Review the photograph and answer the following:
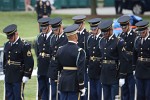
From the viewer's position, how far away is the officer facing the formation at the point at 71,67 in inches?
404

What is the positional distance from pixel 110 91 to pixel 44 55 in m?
1.79

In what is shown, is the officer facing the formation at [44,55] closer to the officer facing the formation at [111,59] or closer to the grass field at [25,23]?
the officer facing the formation at [111,59]

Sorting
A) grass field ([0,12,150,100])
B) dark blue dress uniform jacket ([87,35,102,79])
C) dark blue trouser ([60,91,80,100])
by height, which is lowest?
grass field ([0,12,150,100])

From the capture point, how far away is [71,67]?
10359mm

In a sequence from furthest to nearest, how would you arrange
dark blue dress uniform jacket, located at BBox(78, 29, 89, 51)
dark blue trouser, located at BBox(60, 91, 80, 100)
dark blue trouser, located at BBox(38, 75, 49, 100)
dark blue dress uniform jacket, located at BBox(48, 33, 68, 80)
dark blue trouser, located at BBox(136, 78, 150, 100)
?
1. dark blue dress uniform jacket, located at BBox(78, 29, 89, 51)
2. dark blue trouser, located at BBox(38, 75, 49, 100)
3. dark blue dress uniform jacket, located at BBox(48, 33, 68, 80)
4. dark blue trouser, located at BBox(136, 78, 150, 100)
5. dark blue trouser, located at BBox(60, 91, 80, 100)

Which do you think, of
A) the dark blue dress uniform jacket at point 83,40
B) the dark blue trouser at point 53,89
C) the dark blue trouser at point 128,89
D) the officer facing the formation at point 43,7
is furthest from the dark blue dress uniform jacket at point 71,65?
the officer facing the formation at point 43,7

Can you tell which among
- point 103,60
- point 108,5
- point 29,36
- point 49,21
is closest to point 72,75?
point 103,60

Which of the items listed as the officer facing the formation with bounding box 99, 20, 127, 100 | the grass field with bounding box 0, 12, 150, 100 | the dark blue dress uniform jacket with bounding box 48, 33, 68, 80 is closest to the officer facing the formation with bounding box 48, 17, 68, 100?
the dark blue dress uniform jacket with bounding box 48, 33, 68, 80

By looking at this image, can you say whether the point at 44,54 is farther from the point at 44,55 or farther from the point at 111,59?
the point at 111,59

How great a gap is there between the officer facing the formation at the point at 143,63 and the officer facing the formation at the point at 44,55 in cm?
199

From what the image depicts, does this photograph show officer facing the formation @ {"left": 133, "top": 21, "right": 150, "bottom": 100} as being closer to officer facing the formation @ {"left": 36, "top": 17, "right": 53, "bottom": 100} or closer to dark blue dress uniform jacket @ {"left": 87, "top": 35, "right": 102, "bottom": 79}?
dark blue dress uniform jacket @ {"left": 87, "top": 35, "right": 102, "bottom": 79}

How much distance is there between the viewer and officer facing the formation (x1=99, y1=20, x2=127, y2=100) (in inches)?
448

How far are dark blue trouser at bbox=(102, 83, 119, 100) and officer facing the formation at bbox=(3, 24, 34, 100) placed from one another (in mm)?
1599

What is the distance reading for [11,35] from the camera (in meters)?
11.7
